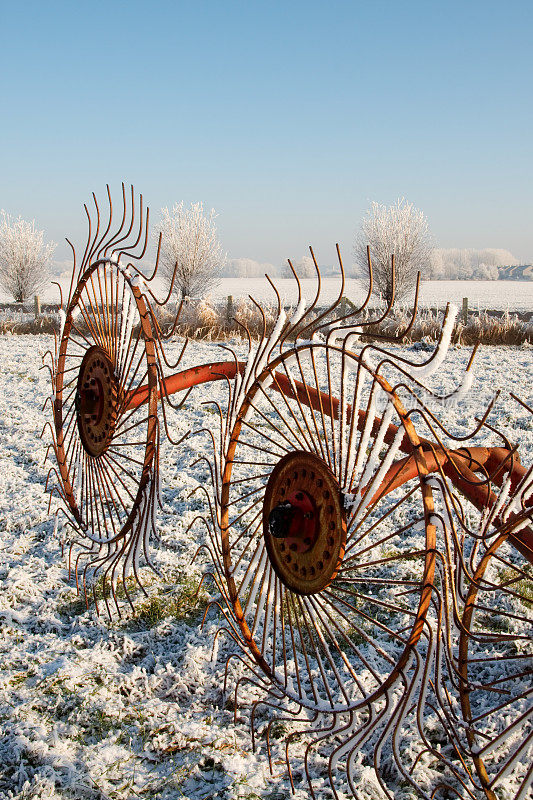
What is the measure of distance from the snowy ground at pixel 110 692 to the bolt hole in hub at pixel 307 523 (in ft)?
1.73

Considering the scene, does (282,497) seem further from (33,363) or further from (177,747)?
(33,363)

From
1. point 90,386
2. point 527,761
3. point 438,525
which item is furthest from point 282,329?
point 527,761

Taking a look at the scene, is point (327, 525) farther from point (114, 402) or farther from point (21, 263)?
point (21, 263)

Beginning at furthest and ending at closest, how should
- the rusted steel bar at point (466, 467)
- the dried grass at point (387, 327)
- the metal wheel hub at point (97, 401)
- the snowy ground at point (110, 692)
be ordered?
the dried grass at point (387, 327) < the metal wheel hub at point (97, 401) < the snowy ground at point (110, 692) < the rusted steel bar at point (466, 467)

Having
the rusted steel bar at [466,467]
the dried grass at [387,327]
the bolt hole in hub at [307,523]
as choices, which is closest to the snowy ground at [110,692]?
the rusted steel bar at [466,467]

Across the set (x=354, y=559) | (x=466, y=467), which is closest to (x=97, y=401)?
(x=354, y=559)

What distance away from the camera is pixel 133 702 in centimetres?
254

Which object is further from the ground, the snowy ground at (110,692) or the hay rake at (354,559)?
the hay rake at (354,559)

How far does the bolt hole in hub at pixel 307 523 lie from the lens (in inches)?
72.2

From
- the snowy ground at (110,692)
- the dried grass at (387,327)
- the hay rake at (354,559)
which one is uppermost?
the dried grass at (387,327)

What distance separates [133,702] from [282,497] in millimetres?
1216

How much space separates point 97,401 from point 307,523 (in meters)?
1.66

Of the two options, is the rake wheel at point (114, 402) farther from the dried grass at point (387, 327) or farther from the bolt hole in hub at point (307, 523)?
the dried grass at point (387, 327)

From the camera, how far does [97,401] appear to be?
3.17m
